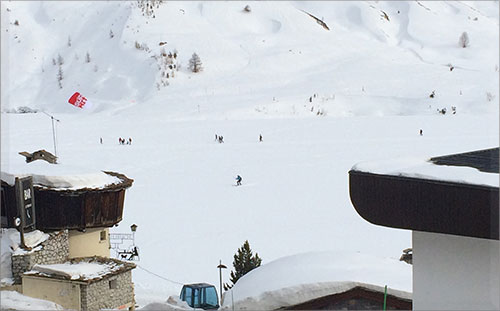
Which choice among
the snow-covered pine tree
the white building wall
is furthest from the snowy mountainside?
the white building wall

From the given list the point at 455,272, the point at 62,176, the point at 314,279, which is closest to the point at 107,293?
the point at 62,176

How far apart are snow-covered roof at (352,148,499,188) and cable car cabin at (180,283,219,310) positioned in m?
3.14

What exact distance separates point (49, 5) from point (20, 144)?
1834 centimetres

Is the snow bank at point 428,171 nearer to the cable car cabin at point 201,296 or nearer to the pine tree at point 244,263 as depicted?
the cable car cabin at point 201,296

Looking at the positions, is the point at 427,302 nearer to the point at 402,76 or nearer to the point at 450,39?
the point at 402,76

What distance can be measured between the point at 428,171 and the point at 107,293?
11.4ft

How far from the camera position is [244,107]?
18.8 metres

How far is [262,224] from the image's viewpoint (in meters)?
8.01

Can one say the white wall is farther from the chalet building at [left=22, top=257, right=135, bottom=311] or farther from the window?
the window

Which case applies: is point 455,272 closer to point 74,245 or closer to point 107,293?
point 107,293

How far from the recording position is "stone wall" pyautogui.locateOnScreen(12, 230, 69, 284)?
4391 mm

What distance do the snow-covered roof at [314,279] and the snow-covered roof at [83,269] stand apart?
169 centimetres

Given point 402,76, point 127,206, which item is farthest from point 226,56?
point 127,206

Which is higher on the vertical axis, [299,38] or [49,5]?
[49,5]
